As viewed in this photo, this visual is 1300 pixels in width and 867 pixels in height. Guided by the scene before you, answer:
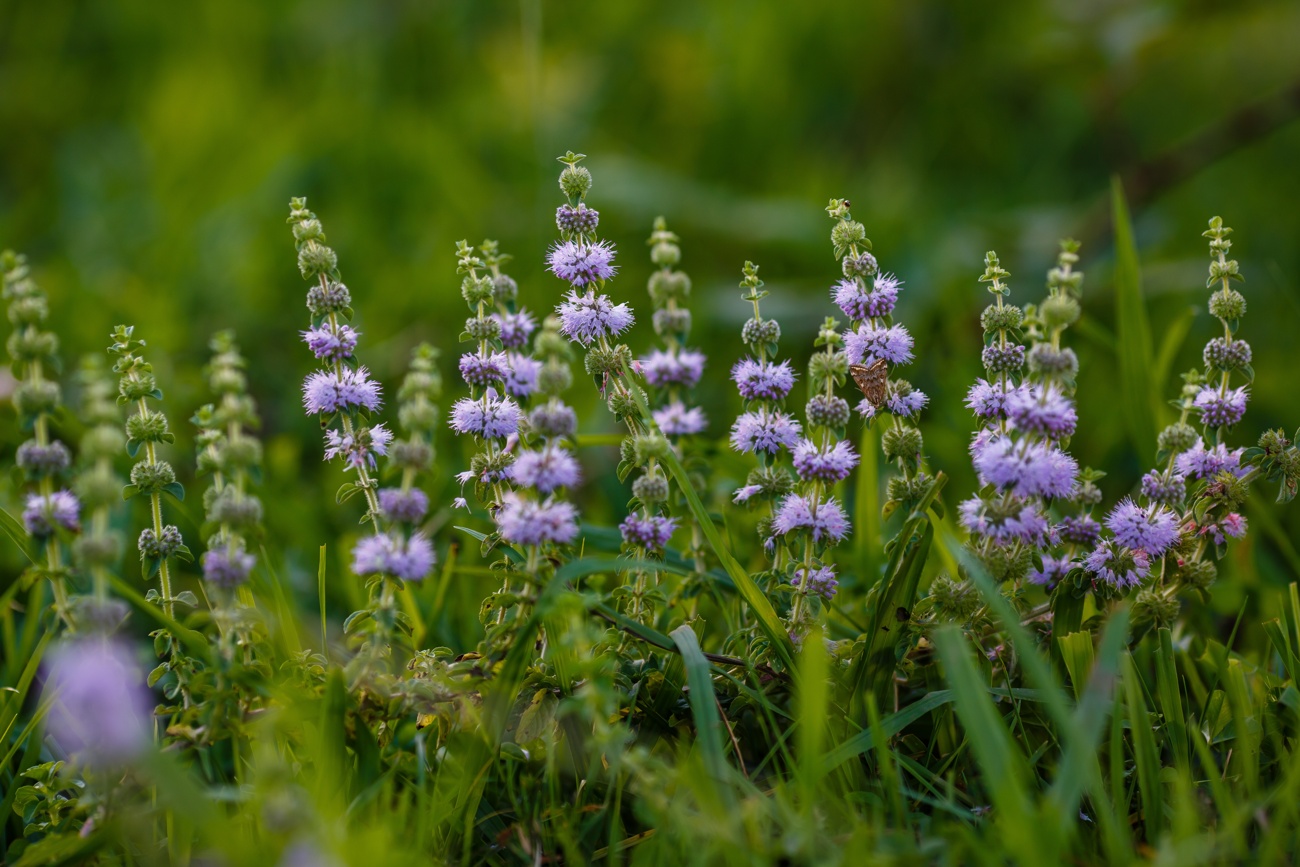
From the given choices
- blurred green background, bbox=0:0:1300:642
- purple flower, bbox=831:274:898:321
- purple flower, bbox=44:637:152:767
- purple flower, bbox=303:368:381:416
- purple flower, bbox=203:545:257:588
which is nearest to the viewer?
purple flower, bbox=44:637:152:767

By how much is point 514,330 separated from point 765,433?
0.42 m

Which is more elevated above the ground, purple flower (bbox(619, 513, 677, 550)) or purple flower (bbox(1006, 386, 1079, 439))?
purple flower (bbox(1006, 386, 1079, 439))

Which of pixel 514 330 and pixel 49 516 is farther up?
pixel 514 330

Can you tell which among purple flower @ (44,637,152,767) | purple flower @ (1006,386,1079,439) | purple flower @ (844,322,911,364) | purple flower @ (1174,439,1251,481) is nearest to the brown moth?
purple flower @ (844,322,911,364)

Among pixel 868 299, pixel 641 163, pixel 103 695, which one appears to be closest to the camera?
pixel 103 695

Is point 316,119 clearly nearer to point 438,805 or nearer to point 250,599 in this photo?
point 250,599

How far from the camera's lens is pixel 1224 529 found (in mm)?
1701

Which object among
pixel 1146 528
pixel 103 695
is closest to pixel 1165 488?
pixel 1146 528

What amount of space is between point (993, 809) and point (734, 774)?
0.39 metres

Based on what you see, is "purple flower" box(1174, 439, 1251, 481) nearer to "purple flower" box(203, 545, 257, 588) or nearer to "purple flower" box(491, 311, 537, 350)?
"purple flower" box(491, 311, 537, 350)

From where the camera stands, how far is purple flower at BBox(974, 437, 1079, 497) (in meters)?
1.54

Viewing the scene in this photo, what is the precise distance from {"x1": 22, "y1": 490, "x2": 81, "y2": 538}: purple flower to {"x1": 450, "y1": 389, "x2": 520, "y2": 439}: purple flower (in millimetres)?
530

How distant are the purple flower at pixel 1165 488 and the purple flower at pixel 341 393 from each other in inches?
46.5

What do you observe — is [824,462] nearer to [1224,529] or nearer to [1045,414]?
[1045,414]
